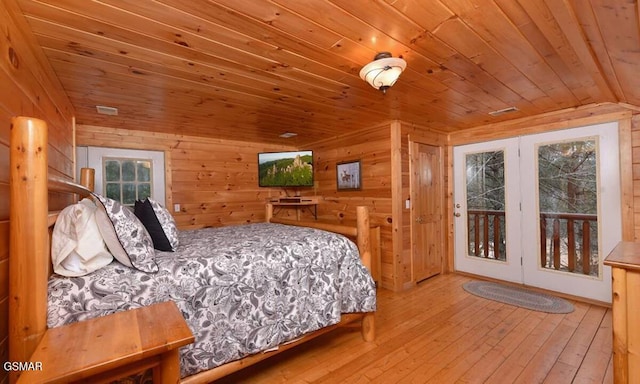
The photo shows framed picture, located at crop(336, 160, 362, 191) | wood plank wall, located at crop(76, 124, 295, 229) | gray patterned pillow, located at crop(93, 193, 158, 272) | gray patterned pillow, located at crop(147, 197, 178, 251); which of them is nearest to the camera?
gray patterned pillow, located at crop(93, 193, 158, 272)

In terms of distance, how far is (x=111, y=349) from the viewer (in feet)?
3.21

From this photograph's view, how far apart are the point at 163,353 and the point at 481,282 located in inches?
148

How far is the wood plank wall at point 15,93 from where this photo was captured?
1.11m

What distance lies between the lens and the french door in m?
2.89

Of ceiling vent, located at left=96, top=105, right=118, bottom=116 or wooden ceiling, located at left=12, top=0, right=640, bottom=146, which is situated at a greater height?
wooden ceiling, located at left=12, top=0, right=640, bottom=146

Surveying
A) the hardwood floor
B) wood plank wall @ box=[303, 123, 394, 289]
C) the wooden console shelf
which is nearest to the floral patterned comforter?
the hardwood floor

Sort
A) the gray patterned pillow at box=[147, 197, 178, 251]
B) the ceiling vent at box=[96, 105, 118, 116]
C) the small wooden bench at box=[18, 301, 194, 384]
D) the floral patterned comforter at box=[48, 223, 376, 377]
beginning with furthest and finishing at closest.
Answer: the ceiling vent at box=[96, 105, 118, 116]
the gray patterned pillow at box=[147, 197, 178, 251]
the floral patterned comforter at box=[48, 223, 376, 377]
the small wooden bench at box=[18, 301, 194, 384]

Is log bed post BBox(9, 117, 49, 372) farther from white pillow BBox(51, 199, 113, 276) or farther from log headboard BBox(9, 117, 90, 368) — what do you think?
white pillow BBox(51, 199, 113, 276)

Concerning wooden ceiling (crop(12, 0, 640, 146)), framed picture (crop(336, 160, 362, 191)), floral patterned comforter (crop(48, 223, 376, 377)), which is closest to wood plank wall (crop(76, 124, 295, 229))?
wooden ceiling (crop(12, 0, 640, 146))

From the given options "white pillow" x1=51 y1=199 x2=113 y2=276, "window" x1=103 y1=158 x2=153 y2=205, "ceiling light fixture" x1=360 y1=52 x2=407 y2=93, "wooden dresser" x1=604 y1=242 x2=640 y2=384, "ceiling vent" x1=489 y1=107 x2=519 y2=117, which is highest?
"ceiling vent" x1=489 y1=107 x2=519 y2=117

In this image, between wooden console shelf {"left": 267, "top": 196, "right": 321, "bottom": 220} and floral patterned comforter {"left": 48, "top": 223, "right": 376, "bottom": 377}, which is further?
wooden console shelf {"left": 267, "top": 196, "right": 321, "bottom": 220}

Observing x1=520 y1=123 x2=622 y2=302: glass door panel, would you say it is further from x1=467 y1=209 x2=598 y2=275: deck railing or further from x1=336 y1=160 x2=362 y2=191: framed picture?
x1=336 y1=160 x2=362 y2=191: framed picture

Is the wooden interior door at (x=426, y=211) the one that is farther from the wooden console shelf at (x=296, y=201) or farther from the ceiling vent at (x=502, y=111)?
the wooden console shelf at (x=296, y=201)

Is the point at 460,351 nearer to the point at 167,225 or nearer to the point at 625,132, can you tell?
the point at 167,225
